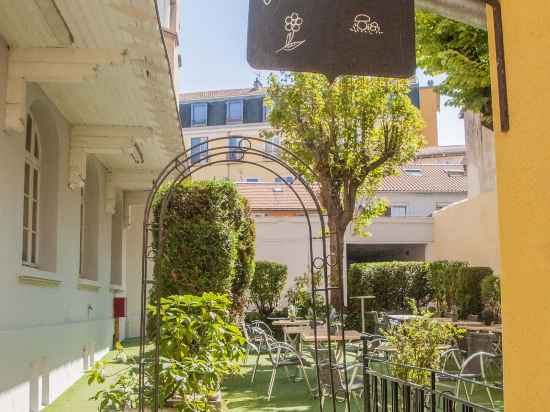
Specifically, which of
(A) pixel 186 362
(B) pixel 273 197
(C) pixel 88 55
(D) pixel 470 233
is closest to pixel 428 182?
(B) pixel 273 197

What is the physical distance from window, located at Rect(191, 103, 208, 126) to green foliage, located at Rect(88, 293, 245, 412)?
48.0 m

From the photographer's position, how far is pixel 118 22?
6621 mm

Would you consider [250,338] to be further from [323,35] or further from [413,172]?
[413,172]

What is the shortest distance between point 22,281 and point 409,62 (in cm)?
615

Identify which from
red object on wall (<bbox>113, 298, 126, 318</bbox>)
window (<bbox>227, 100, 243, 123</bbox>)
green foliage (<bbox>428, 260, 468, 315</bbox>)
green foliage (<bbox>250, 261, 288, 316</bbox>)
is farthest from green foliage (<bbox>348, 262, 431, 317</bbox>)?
window (<bbox>227, 100, 243, 123</bbox>)

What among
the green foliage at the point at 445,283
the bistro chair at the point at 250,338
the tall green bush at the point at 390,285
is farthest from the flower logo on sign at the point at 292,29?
the tall green bush at the point at 390,285

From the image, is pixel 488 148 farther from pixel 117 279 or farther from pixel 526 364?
pixel 526 364

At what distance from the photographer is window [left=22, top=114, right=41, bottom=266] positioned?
8.98 meters

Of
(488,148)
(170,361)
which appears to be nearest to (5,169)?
(170,361)

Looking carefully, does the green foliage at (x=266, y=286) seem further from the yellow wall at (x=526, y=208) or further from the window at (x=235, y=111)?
the window at (x=235, y=111)

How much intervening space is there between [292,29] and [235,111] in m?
51.0

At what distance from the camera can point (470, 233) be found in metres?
22.6

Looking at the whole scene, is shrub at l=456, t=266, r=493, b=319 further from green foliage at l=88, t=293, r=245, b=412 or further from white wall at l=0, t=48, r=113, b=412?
green foliage at l=88, t=293, r=245, b=412

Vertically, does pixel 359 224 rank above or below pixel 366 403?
above
